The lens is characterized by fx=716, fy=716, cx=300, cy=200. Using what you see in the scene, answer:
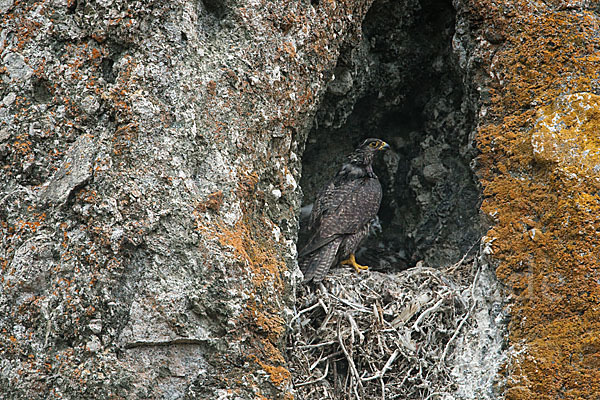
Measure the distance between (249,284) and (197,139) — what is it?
0.86 m

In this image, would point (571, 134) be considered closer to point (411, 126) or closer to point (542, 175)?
point (542, 175)

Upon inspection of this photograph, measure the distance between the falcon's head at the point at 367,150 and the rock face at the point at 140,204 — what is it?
1922 mm

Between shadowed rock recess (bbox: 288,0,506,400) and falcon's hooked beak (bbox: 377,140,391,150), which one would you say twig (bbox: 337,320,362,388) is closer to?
shadowed rock recess (bbox: 288,0,506,400)

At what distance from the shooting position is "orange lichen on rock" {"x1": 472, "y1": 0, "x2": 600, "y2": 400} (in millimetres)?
3893

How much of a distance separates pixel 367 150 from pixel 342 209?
2.13ft

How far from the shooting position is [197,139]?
3.99 metres

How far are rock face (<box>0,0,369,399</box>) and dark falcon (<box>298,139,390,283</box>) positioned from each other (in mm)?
1182

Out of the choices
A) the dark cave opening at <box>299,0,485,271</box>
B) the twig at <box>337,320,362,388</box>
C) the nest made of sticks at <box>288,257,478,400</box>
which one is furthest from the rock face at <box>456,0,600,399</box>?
the twig at <box>337,320,362,388</box>

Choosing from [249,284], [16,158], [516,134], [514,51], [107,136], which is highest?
[514,51]

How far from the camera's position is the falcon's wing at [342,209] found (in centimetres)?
566

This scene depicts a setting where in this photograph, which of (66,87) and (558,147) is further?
(558,147)

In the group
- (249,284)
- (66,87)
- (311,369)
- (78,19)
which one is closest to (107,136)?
(66,87)

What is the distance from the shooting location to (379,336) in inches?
187

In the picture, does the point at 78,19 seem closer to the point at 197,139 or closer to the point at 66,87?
the point at 66,87
